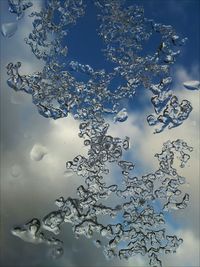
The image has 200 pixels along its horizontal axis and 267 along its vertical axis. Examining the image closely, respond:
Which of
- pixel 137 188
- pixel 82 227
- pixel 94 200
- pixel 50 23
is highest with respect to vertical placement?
pixel 50 23

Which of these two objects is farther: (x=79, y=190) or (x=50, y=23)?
(x=79, y=190)

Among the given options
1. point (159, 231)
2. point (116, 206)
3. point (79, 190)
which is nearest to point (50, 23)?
point (79, 190)

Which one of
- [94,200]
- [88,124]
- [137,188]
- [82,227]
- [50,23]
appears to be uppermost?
[50,23]

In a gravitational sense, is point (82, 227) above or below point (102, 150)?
below

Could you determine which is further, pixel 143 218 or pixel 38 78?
pixel 143 218

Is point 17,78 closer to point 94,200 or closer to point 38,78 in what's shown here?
point 38,78

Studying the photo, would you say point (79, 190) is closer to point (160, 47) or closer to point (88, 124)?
point (88, 124)

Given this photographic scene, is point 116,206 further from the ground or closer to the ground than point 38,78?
closer to the ground

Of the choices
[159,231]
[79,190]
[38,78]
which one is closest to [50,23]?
[38,78]
